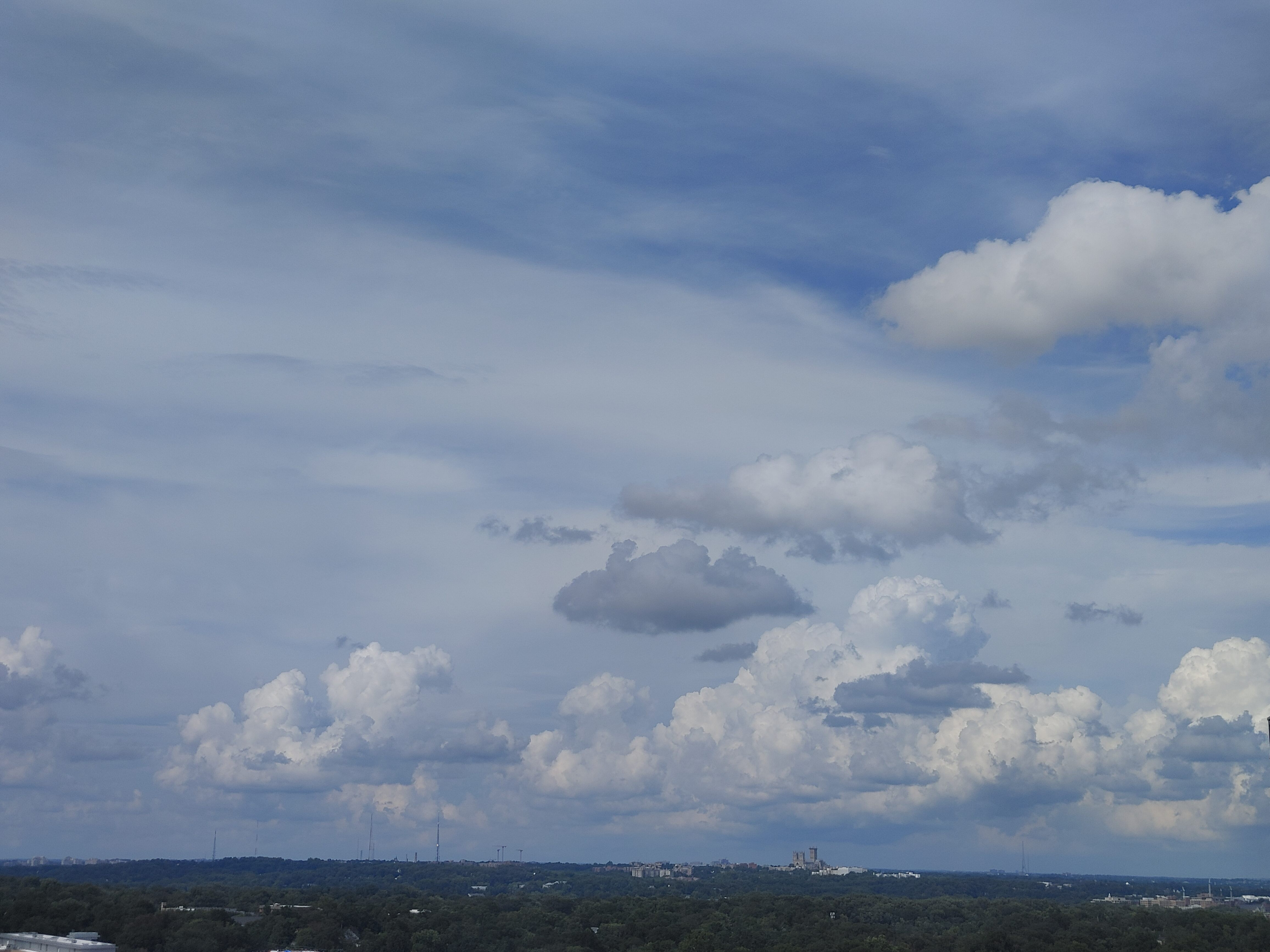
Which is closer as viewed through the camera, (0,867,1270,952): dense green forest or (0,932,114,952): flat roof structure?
(0,932,114,952): flat roof structure

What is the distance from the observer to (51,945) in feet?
354

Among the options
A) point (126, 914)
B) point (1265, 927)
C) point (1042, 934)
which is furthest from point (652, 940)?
point (1265, 927)

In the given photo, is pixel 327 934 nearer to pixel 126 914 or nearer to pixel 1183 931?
pixel 126 914

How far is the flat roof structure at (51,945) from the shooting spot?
349ft

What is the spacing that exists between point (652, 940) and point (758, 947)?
1593 cm

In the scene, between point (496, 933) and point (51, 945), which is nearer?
point (51, 945)

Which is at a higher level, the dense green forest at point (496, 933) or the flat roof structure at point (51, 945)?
the flat roof structure at point (51, 945)

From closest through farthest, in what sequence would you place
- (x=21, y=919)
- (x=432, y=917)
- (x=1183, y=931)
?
1. (x=21, y=919)
2. (x=1183, y=931)
3. (x=432, y=917)

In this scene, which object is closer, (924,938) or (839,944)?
(839,944)

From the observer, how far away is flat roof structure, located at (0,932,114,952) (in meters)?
106

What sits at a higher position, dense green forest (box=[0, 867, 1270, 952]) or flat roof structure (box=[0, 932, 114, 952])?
flat roof structure (box=[0, 932, 114, 952])

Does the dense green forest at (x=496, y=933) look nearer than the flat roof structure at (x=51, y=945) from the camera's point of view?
No

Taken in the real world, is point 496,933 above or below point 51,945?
below

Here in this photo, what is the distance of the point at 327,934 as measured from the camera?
159 m
